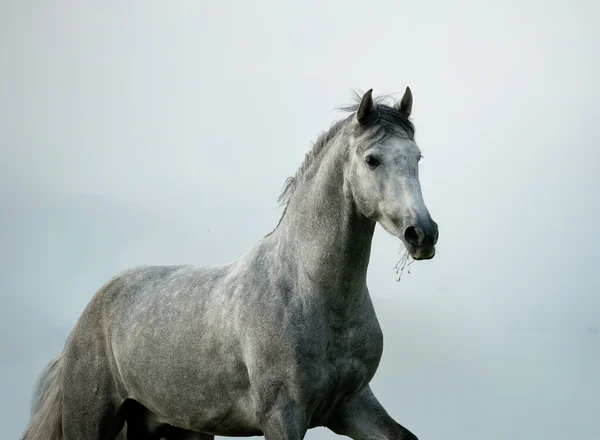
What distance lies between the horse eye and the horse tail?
377 cm

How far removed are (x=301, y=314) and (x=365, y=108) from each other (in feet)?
4.25

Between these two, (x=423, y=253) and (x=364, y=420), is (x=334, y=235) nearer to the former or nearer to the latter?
(x=423, y=253)

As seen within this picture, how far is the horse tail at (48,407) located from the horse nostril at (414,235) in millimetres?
3898

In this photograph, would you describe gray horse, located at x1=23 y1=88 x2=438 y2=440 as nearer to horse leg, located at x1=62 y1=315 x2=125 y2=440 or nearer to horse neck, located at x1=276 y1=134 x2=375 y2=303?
horse neck, located at x1=276 y1=134 x2=375 y2=303

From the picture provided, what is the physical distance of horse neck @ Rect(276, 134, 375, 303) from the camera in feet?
17.4

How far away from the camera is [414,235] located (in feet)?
15.5

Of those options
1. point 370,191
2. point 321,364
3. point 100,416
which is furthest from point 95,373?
point 370,191

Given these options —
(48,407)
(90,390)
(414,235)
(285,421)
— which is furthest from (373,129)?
(48,407)

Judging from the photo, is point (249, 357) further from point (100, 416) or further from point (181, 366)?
point (100, 416)

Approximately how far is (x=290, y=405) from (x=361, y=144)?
160 cm

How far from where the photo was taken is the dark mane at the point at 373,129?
202 inches

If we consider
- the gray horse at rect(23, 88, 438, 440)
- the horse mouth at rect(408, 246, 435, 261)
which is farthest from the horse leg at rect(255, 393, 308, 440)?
the horse mouth at rect(408, 246, 435, 261)

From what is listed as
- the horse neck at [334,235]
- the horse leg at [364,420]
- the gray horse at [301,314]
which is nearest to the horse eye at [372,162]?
the gray horse at [301,314]

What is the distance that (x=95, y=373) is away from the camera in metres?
6.84
